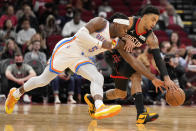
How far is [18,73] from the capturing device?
7.86 m

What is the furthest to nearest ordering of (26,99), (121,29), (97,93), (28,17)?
(28,17), (26,99), (121,29), (97,93)

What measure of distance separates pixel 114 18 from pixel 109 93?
46.0 inches

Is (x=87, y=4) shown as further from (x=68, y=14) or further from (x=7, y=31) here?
(x=7, y=31)

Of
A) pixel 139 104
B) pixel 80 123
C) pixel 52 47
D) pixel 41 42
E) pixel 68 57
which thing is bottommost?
pixel 80 123

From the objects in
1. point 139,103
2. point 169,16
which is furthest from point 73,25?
point 139,103

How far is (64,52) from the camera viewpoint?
4406mm

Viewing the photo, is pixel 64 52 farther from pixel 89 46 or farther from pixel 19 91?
pixel 19 91

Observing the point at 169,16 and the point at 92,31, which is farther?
the point at 169,16

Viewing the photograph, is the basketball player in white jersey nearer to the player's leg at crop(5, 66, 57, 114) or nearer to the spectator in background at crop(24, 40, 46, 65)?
the player's leg at crop(5, 66, 57, 114)

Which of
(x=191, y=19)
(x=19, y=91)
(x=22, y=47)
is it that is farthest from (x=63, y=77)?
(x=191, y=19)

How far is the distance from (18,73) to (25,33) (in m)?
1.96

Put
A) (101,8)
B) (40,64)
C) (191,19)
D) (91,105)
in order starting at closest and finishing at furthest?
(91,105)
(40,64)
(101,8)
(191,19)

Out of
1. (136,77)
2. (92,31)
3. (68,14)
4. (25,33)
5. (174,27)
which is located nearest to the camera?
(92,31)

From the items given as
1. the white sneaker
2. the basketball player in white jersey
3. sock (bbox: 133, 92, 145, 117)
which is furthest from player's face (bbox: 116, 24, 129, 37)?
the white sneaker
